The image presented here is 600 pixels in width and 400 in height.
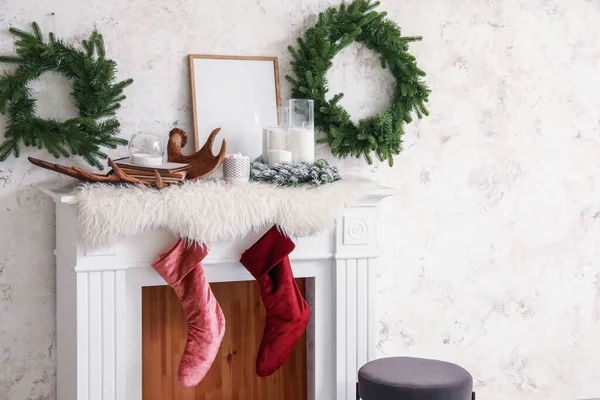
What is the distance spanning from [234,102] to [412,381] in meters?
1.10

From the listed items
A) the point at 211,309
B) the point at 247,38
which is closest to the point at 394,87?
the point at 247,38

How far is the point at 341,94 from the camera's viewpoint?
8.17ft

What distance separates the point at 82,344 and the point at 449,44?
1.69 m

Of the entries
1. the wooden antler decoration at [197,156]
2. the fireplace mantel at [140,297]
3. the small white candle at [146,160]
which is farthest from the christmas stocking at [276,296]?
the small white candle at [146,160]

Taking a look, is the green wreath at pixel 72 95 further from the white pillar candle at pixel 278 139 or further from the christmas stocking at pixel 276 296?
the christmas stocking at pixel 276 296

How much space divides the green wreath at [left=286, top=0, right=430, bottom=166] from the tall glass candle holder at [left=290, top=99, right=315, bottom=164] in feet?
0.36

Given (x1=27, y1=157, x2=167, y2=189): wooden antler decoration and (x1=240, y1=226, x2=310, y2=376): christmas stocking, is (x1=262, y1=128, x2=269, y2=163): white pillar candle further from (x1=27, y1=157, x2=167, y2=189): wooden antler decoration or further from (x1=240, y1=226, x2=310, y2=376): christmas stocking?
(x1=27, y1=157, x2=167, y2=189): wooden antler decoration

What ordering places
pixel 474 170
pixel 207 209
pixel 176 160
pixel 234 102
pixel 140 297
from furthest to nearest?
1. pixel 474 170
2. pixel 234 102
3. pixel 176 160
4. pixel 140 297
5. pixel 207 209

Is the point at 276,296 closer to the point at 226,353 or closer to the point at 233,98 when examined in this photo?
the point at 226,353

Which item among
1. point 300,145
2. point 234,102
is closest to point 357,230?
point 300,145

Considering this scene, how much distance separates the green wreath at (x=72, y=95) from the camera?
220 cm

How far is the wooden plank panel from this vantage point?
233cm

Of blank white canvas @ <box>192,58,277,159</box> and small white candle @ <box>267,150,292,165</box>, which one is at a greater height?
blank white canvas @ <box>192,58,277,159</box>

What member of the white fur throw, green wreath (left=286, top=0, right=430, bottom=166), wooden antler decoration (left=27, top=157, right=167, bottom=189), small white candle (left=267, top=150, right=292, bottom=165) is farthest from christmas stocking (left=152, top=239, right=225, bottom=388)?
green wreath (left=286, top=0, right=430, bottom=166)
